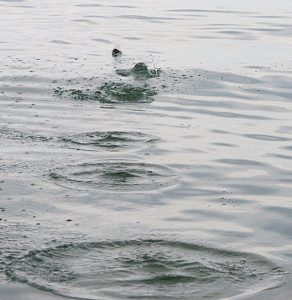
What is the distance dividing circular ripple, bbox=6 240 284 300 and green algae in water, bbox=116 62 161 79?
8595mm

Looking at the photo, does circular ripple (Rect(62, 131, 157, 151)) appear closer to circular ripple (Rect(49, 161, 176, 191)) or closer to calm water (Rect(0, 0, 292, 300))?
calm water (Rect(0, 0, 292, 300))

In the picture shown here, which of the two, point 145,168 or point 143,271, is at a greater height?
point 145,168

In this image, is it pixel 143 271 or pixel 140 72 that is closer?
pixel 143 271

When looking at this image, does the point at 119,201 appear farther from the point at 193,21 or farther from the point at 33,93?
the point at 193,21

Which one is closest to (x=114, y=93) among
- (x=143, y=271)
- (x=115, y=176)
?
(x=115, y=176)

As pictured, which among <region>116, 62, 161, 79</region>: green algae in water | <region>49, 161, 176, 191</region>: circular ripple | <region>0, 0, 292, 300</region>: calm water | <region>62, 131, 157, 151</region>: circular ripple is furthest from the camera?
<region>116, 62, 161, 79</region>: green algae in water

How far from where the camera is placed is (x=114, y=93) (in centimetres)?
1568

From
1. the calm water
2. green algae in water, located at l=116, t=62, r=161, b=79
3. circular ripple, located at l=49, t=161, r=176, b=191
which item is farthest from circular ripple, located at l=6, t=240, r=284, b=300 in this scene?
green algae in water, located at l=116, t=62, r=161, b=79

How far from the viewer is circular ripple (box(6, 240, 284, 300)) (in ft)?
24.9

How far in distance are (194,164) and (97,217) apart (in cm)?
258

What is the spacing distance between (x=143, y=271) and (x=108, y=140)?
15.5ft

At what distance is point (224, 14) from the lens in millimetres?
28203

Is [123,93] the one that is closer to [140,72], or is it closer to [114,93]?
Answer: [114,93]

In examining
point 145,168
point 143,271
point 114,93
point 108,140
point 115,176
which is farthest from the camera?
point 114,93
